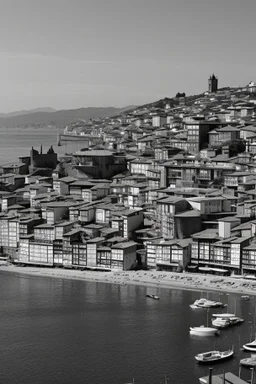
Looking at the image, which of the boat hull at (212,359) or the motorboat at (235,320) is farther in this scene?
the motorboat at (235,320)

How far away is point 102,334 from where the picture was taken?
893 inches

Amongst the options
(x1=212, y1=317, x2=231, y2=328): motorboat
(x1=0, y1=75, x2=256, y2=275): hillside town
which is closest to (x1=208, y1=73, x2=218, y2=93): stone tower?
(x1=0, y1=75, x2=256, y2=275): hillside town

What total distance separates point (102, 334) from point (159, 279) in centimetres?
691

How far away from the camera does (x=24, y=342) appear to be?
22.0 meters

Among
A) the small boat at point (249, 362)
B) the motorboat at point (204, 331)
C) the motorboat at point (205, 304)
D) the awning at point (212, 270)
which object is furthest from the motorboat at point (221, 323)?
the awning at point (212, 270)

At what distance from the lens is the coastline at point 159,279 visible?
27539 mm

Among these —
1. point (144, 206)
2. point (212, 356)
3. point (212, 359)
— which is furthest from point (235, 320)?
point (144, 206)

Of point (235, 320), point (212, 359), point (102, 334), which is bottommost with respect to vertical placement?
point (102, 334)

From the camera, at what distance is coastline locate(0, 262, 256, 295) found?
2754 cm

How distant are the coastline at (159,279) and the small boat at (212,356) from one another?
6.87 meters

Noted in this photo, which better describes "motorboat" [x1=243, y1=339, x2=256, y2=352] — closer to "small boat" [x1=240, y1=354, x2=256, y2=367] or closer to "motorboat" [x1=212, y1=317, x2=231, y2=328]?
"small boat" [x1=240, y1=354, x2=256, y2=367]

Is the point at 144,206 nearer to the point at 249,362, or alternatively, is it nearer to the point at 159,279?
the point at 159,279

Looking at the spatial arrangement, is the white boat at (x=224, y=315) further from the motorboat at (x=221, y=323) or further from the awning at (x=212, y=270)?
the awning at (x=212, y=270)

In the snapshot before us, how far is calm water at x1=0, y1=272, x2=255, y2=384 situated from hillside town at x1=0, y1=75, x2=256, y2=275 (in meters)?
2.84
